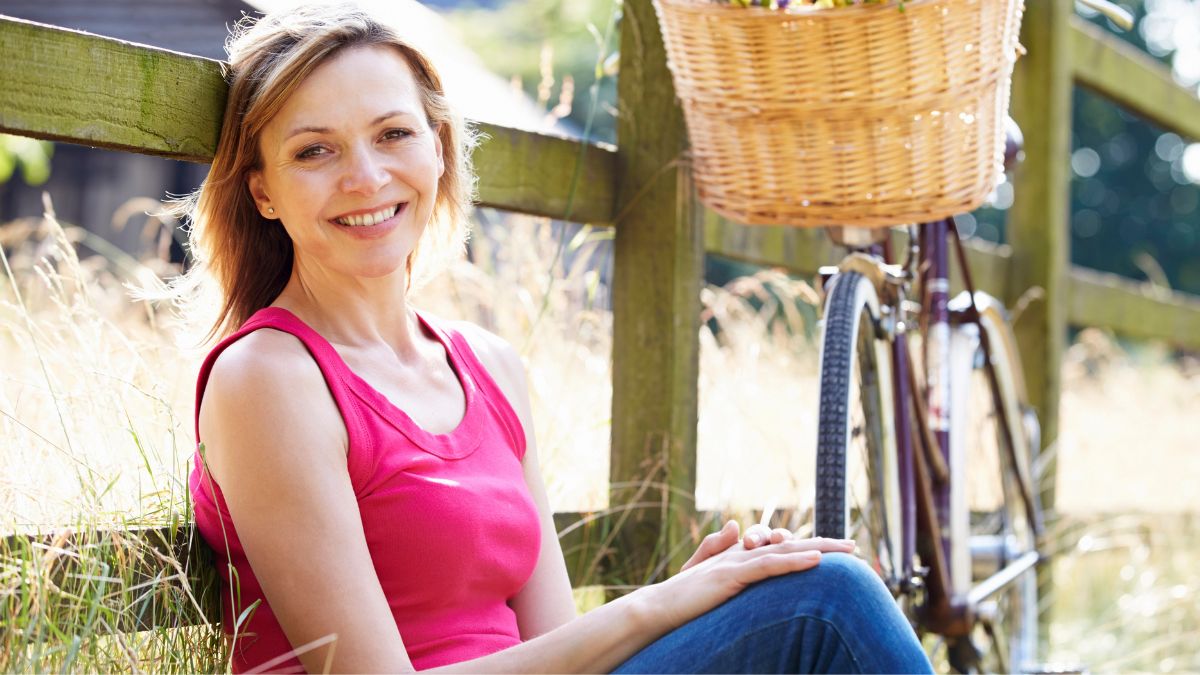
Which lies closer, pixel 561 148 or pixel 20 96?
pixel 20 96

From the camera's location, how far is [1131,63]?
14.7ft

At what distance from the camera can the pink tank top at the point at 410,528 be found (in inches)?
64.9

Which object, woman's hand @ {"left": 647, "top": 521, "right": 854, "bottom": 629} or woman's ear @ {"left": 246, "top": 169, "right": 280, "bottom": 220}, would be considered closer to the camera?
woman's hand @ {"left": 647, "top": 521, "right": 854, "bottom": 629}

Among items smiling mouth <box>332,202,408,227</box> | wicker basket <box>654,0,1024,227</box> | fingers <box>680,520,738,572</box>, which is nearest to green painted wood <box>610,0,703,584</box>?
wicker basket <box>654,0,1024,227</box>

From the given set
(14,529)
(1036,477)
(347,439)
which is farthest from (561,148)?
(1036,477)

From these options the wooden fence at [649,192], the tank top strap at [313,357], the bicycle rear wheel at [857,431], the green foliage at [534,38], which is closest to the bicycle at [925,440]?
the bicycle rear wheel at [857,431]

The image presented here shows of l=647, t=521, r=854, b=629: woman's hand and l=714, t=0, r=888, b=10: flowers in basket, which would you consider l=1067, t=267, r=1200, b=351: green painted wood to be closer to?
l=714, t=0, r=888, b=10: flowers in basket

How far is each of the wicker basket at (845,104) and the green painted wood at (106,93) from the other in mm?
752

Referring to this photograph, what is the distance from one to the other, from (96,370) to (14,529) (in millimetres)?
298

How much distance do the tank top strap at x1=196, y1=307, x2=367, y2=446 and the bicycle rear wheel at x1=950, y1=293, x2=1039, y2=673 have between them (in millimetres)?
1482

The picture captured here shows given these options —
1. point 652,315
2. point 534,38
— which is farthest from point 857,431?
point 534,38

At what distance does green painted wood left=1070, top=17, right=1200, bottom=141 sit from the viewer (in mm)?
Result: 4129

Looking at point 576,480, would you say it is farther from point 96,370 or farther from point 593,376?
point 96,370

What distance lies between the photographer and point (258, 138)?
5.75ft
